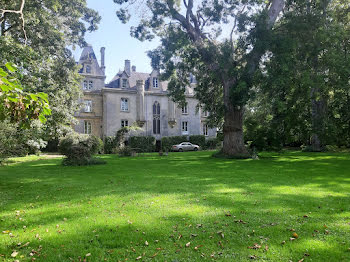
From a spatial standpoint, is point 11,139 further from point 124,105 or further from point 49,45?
point 124,105

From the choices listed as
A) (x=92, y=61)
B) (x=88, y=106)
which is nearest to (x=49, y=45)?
(x=88, y=106)

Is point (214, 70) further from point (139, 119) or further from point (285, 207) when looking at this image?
point (139, 119)

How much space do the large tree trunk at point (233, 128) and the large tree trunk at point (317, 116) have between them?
552cm

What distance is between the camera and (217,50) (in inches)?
758

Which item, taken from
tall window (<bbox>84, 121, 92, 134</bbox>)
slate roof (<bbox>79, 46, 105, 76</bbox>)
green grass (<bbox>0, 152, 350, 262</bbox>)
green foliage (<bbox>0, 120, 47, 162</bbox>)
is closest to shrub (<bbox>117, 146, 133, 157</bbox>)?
tall window (<bbox>84, 121, 92, 134</bbox>)

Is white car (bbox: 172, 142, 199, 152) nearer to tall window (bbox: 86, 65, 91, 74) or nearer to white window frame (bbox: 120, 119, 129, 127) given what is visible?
white window frame (bbox: 120, 119, 129, 127)

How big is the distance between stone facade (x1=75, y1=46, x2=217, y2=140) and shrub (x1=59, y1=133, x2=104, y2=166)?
20541 mm

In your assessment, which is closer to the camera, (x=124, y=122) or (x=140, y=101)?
(x=124, y=122)

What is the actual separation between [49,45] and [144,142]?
70.8 ft

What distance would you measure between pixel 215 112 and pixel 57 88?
44.8ft

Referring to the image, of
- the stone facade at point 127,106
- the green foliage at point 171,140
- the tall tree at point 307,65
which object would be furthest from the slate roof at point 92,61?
the tall tree at point 307,65

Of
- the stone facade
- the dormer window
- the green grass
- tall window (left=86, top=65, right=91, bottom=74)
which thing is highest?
tall window (left=86, top=65, right=91, bottom=74)

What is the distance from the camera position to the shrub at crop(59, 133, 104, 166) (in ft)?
51.7

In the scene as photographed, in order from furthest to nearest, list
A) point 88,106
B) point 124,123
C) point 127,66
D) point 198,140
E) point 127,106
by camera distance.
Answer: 1. point 127,66
2. point 198,140
3. point 127,106
4. point 124,123
5. point 88,106
